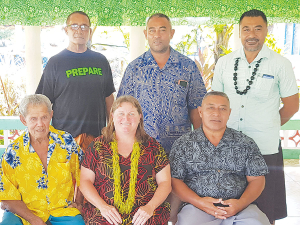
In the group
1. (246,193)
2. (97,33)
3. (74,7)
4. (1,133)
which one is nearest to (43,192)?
(246,193)

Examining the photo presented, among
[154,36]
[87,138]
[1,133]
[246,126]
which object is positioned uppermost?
[154,36]

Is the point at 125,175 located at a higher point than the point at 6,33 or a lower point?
lower

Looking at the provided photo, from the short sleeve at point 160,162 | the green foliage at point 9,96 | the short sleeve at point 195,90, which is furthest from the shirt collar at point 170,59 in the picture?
the green foliage at point 9,96

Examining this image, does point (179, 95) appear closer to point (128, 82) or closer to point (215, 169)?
point (128, 82)

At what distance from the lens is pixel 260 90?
97.3 inches

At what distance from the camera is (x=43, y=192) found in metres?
2.03

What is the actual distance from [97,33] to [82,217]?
3361 mm

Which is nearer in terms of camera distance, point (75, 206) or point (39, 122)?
point (39, 122)

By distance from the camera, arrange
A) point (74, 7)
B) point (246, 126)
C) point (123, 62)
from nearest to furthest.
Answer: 1. point (246, 126)
2. point (74, 7)
3. point (123, 62)

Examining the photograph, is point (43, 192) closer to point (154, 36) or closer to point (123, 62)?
point (154, 36)

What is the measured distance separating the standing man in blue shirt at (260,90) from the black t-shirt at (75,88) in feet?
3.64

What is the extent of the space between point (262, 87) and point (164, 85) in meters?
Result: 0.78

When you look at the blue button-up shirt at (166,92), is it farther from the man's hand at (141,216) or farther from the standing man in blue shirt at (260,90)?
the man's hand at (141,216)

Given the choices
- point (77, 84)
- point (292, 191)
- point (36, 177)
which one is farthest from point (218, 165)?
point (292, 191)
